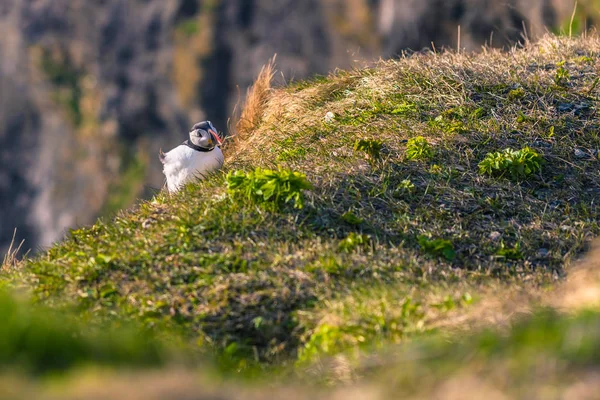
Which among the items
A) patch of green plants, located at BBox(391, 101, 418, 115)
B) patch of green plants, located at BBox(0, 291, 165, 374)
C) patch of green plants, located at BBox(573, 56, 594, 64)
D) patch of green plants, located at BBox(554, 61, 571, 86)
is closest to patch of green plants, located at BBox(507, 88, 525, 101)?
patch of green plants, located at BBox(554, 61, 571, 86)

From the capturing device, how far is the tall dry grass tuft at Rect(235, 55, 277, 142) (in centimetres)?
873

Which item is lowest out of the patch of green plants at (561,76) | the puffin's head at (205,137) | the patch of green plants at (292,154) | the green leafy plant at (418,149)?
the green leafy plant at (418,149)

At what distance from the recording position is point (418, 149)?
6.54 meters

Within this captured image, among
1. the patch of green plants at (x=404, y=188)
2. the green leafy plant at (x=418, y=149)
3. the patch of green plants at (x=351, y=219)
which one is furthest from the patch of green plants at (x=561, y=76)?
the patch of green plants at (x=351, y=219)

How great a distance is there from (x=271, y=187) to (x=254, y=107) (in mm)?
3473

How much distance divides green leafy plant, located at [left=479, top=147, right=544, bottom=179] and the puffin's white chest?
8.57 ft

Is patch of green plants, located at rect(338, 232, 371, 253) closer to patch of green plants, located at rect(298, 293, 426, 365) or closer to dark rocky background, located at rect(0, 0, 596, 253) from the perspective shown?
patch of green plants, located at rect(298, 293, 426, 365)

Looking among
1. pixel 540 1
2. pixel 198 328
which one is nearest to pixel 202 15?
pixel 540 1

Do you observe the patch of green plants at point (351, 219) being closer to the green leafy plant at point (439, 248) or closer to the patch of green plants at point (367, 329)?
the green leafy plant at point (439, 248)

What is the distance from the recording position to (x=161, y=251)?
5.34 meters

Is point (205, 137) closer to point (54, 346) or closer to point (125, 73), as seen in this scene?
point (54, 346)

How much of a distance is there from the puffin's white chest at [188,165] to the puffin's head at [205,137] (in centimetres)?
9

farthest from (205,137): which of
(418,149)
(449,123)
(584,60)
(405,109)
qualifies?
(584,60)

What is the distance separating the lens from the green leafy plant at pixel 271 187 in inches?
222
